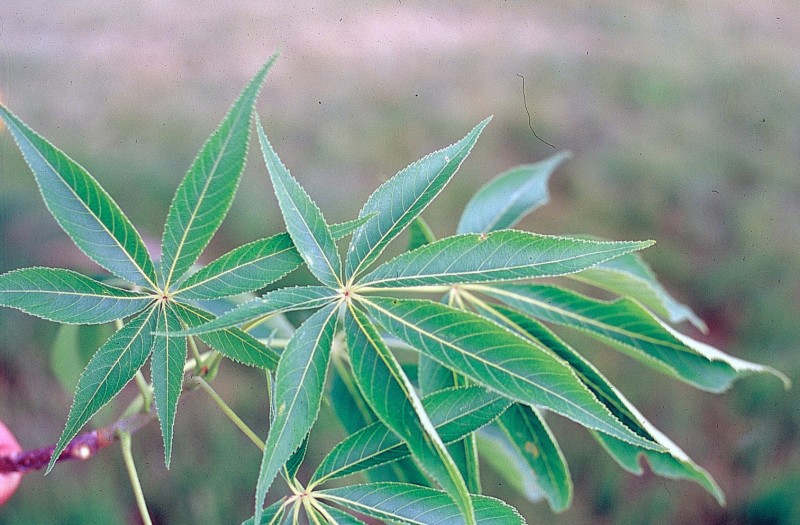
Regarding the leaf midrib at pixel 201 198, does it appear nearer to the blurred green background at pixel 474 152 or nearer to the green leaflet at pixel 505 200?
the green leaflet at pixel 505 200

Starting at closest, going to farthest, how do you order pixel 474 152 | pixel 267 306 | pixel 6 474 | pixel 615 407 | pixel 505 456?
1. pixel 267 306
2. pixel 615 407
3. pixel 6 474
4. pixel 505 456
5. pixel 474 152

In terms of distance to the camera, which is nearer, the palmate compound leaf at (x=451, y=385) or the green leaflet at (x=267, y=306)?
the green leaflet at (x=267, y=306)

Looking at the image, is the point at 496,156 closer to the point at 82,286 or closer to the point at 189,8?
the point at 189,8

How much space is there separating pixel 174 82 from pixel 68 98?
250 millimetres

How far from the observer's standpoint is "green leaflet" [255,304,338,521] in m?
0.30

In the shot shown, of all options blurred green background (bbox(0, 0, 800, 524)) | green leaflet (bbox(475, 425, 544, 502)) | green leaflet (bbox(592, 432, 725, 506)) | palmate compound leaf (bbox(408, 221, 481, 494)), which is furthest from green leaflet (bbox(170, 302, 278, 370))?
blurred green background (bbox(0, 0, 800, 524))

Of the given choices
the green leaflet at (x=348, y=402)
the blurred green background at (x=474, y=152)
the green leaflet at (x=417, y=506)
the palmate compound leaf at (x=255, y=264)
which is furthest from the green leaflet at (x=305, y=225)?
the blurred green background at (x=474, y=152)

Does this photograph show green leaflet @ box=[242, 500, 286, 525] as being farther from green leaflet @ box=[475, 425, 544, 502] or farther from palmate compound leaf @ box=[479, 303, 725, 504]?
green leaflet @ box=[475, 425, 544, 502]

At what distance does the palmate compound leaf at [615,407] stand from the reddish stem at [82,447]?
256 millimetres

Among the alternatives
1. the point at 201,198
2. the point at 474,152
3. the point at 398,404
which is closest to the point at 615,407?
the point at 398,404

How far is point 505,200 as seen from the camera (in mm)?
625

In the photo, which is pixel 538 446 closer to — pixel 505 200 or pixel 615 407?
pixel 615 407

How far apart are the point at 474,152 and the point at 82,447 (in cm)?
135

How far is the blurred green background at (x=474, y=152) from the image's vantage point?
1326 mm
